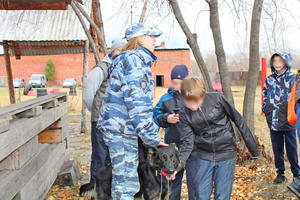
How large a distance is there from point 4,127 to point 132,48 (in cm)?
117

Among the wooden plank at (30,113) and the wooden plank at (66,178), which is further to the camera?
the wooden plank at (66,178)

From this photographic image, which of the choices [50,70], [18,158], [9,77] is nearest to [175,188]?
[18,158]

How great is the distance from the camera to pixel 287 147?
4.47 meters

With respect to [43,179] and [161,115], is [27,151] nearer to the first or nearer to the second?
[43,179]

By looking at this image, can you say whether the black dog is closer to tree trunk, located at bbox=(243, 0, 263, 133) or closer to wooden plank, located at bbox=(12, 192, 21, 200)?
wooden plank, located at bbox=(12, 192, 21, 200)

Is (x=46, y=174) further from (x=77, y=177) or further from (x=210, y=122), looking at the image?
(x=210, y=122)

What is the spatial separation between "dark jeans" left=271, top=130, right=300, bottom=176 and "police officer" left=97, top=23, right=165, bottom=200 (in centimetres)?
222

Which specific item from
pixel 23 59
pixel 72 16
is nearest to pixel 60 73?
Result: pixel 23 59

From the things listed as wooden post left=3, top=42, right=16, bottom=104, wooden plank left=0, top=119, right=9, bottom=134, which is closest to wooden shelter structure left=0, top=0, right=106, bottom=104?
wooden post left=3, top=42, right=16, bottom=104

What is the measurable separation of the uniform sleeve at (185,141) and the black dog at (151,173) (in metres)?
0.06

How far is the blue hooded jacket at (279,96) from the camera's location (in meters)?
4.36

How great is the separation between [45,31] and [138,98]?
917cm

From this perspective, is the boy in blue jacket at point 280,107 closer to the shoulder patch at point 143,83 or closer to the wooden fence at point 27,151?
the shoulder patch at point 143,83

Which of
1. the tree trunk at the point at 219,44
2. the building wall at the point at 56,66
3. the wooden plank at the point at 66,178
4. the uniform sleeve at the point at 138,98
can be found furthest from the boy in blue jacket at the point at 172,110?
the building wall at the point at 56,66
